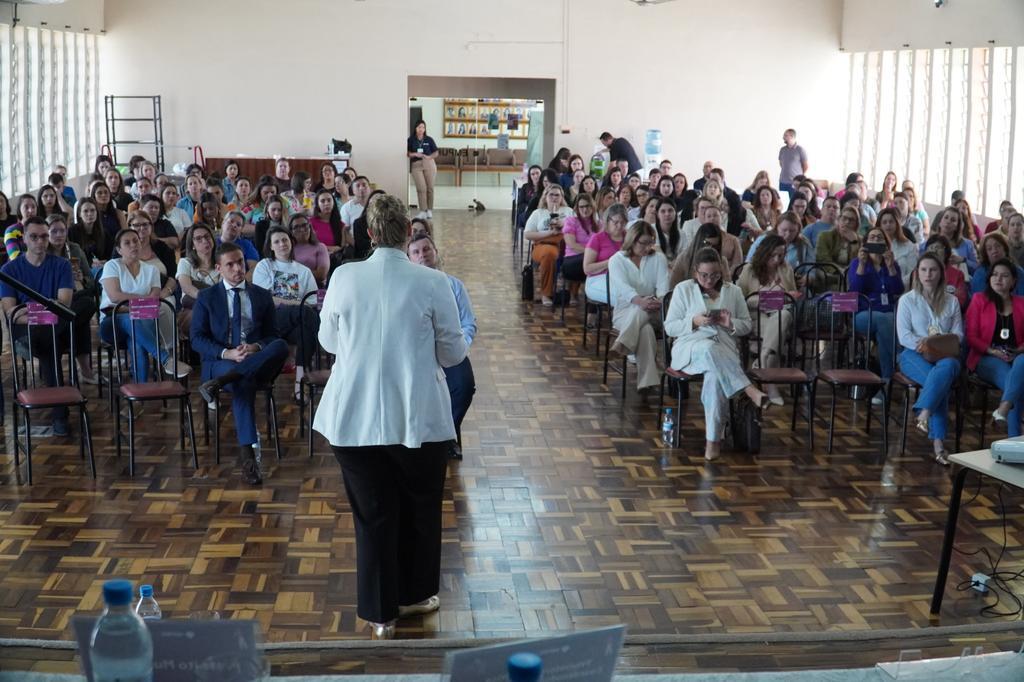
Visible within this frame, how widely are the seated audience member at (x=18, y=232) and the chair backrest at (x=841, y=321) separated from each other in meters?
5.80

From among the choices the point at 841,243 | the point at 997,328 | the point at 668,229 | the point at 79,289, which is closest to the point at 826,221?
the point at 841,243

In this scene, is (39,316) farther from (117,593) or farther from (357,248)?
(117,593)

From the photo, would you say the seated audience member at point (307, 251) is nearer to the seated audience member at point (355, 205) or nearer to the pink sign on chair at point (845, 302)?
the seated audience member at point (355, 205)

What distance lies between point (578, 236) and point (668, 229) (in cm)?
153

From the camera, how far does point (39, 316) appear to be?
21.7 feet

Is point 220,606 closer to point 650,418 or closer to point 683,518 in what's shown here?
point 683,518

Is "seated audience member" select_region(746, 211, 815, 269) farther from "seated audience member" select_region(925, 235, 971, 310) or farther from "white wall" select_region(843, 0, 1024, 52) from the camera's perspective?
"white wall" select_region(843, 0, 1024, 52)

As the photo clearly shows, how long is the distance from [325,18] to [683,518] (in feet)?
52.6

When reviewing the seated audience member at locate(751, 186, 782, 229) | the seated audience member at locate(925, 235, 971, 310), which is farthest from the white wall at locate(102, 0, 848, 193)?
the seated audience member at locate(925, 235, 971, 310)

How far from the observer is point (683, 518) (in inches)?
233

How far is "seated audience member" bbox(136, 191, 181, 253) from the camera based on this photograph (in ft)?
33.0

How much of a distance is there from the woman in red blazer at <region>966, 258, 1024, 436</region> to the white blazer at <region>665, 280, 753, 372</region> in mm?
1475

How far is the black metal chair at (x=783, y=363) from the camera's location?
7.25m

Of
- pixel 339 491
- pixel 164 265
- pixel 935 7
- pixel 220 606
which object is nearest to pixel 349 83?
pixel 935 7
